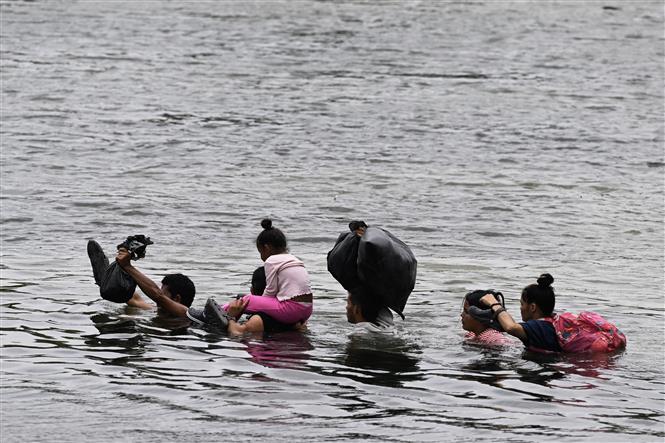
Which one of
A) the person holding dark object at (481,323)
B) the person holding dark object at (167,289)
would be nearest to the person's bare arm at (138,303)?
the person holding dark object at (167,289)

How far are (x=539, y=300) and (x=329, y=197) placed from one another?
830 cm

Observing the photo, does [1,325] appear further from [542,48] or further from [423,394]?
[542,48]

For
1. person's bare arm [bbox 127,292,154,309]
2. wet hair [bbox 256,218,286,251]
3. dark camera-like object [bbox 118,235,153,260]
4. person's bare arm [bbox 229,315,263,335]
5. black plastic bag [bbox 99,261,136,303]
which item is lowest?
person's bare arm [bbox 229,315,263,335]

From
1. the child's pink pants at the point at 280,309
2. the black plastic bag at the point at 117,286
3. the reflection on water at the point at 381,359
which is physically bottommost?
the reflection on water at the point at 381,359

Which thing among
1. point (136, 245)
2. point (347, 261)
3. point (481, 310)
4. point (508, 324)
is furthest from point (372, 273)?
point (136, 245)

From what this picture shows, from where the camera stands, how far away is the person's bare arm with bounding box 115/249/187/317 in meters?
12.6

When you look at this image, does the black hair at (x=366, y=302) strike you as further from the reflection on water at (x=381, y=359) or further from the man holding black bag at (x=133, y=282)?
the man holding black bag at (x=133, y=282)

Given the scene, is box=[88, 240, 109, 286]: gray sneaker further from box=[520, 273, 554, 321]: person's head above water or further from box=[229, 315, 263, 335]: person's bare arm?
box=[520, 273, 554, 321]: person's head above water

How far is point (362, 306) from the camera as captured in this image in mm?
12258

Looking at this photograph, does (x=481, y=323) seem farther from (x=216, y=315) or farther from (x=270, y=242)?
(x=216, y=315)

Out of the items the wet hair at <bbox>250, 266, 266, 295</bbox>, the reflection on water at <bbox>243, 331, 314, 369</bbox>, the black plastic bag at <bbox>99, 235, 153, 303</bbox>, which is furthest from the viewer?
the black plastic bag at <bbox>99, 235, 153, 303</bbox>

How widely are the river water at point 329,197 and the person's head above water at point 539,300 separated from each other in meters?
0.43

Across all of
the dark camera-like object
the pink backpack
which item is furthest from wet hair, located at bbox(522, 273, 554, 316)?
the dark camera-like object

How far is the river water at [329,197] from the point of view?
32.4 feet
